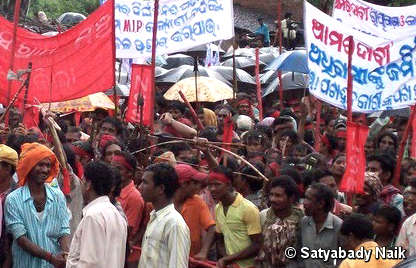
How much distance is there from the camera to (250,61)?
848 inches

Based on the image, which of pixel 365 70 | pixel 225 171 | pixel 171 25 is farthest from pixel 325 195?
pixel 171 25

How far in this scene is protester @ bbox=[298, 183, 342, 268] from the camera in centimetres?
734

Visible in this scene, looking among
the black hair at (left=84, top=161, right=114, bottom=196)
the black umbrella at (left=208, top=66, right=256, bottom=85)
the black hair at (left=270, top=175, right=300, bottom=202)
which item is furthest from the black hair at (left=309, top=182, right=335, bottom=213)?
the black umbrella at (left=208, top=66, right=256, bottom=85)

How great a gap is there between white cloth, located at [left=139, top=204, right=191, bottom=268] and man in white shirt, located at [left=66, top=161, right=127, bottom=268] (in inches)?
7.1

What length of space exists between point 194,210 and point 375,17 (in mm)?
4480

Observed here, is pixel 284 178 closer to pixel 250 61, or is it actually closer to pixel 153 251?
pixel 153 251

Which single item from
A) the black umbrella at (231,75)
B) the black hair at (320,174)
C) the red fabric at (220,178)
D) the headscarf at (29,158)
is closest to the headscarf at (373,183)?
the black hair at (320,174)

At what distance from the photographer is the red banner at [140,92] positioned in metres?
11.1

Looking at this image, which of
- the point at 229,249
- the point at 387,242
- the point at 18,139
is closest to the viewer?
the point at 387,242

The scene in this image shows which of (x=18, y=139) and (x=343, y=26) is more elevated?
(x=343, y=26)

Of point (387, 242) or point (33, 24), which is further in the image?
point (33, 24)

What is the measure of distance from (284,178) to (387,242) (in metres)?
0.85

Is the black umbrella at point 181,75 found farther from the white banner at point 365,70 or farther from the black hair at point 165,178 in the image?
the black hair at point 165,178

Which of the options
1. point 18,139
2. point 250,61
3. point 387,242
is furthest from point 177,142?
point 250,61
